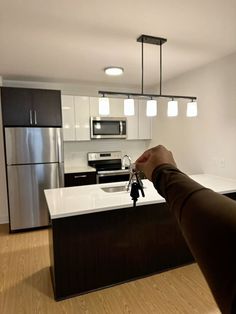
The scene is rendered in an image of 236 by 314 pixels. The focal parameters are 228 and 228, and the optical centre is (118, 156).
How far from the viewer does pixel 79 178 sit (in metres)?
3.81

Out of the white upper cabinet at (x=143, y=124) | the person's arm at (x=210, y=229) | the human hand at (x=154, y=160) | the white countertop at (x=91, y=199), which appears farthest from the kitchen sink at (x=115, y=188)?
the person's arm at (x=210, y=229)

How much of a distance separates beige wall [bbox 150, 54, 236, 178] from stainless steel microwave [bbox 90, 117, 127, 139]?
34.9 inches

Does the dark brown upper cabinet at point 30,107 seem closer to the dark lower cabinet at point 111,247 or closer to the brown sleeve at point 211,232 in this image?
the dark lower cabinet at point 111,247

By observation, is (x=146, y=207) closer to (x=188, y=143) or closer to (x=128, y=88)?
(x=188, y=143)

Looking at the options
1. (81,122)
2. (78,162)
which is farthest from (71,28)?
(78,162)

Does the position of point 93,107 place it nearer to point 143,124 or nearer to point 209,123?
point 143,124

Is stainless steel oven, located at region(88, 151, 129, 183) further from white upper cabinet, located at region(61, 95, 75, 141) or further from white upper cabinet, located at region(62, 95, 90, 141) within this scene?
white upper cabinet, located at region(61, 95, 75, 141)

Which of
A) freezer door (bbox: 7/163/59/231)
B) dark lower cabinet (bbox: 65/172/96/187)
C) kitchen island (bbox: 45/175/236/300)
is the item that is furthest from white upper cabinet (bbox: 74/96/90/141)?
kitchen island (bbox: 45/175/236/300)

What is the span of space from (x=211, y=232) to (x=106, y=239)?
1.86m

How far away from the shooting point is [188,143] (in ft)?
11.5

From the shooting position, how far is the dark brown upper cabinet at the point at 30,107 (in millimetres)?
3264

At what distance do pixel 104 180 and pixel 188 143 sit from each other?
151cm

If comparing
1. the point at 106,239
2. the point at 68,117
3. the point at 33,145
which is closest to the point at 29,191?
the point at 33,145

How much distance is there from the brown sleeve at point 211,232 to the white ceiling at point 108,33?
1.61 meters
